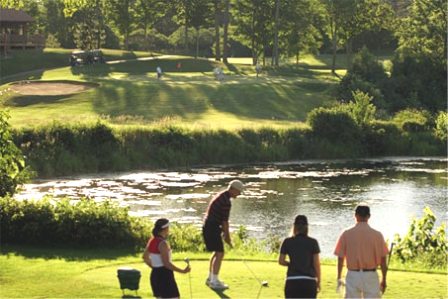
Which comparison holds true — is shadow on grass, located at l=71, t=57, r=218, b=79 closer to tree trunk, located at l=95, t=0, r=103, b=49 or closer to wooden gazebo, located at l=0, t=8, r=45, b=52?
wooden gazebo, located at l=0, t=8, r=45, b=52

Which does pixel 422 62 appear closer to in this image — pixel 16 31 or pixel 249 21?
pixel 249 21

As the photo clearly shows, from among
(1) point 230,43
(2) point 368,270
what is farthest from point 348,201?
(1) point 230,43

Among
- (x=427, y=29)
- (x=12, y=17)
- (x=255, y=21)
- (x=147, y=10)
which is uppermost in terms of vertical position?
(x=147, y=10)

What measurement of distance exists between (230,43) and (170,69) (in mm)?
42292

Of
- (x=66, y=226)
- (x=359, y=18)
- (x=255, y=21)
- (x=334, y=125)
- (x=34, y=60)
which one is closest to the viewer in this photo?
(x=66, y=226)

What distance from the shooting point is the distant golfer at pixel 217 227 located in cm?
1864

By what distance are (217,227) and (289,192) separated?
28.4 m

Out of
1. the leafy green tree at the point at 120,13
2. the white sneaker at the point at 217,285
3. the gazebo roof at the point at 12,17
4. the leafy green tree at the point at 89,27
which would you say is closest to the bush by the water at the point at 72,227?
the white sneaker at the point at 217,285

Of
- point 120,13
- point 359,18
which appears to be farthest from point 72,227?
point 120,13

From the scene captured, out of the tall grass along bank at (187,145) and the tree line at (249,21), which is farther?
the tree line at (249,21)

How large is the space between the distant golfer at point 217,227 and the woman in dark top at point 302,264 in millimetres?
4290

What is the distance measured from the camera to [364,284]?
566 inches

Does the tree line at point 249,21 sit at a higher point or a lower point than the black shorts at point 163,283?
higher

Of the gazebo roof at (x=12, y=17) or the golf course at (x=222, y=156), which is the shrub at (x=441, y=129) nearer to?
the golf course at (x=222, y=156)
